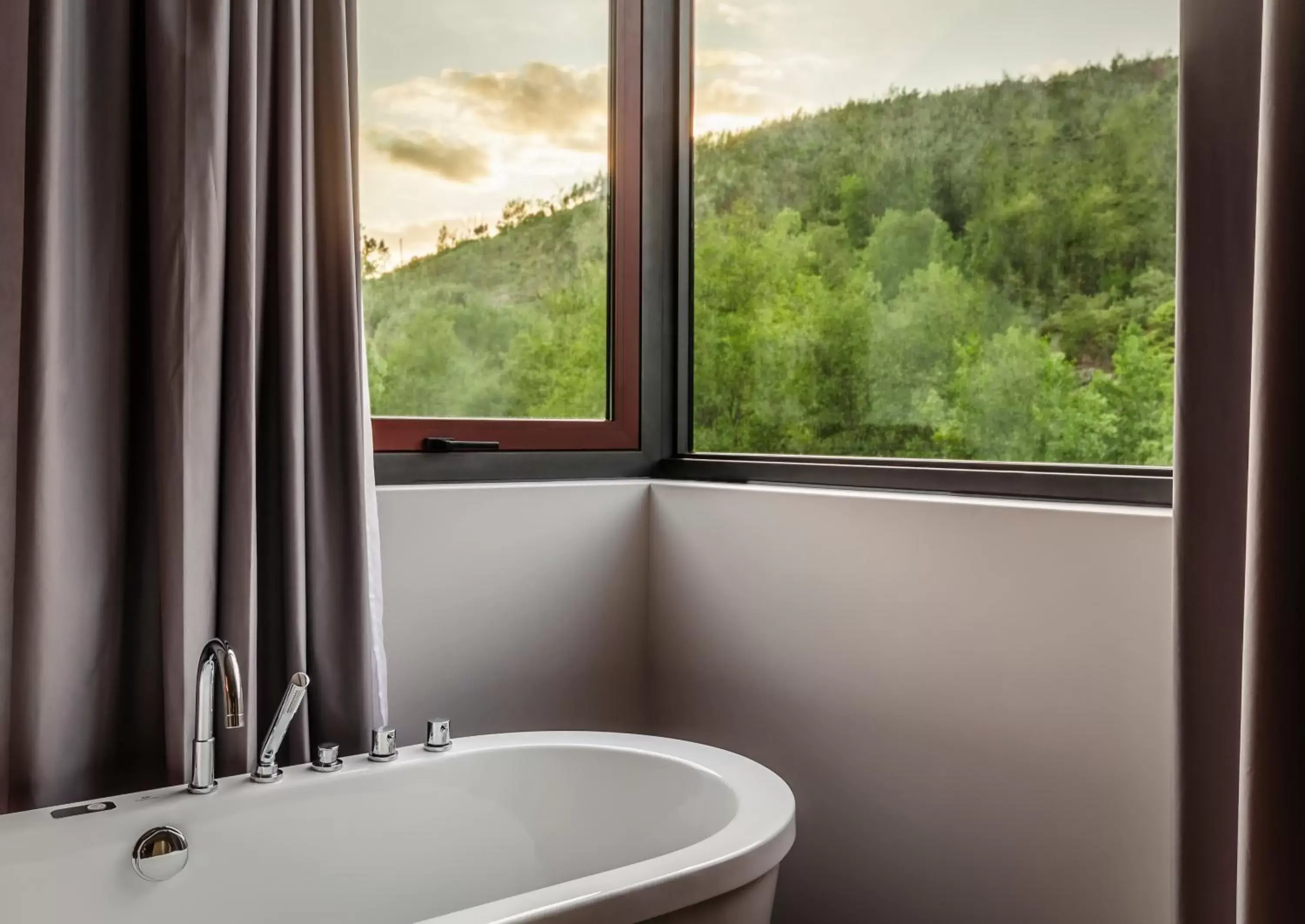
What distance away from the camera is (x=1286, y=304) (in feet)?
3.14

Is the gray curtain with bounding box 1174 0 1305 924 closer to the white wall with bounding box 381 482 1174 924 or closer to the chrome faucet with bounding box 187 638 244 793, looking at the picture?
the white wall with bounding box 381 482 1174 924

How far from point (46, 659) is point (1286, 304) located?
1550 millimetres

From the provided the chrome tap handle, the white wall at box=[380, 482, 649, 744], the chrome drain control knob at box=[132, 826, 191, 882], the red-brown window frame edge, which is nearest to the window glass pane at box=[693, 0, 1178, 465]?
the red-brown window frame edge

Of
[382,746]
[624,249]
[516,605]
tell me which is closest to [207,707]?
[382,746]

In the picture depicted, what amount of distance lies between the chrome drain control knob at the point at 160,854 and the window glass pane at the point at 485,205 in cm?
84

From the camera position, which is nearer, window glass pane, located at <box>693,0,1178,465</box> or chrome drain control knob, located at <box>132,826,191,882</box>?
chrome drain control knob, located at <box>132,826,191,882</box>

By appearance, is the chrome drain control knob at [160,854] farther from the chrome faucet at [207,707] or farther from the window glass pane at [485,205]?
the window glass pane at [485,205]

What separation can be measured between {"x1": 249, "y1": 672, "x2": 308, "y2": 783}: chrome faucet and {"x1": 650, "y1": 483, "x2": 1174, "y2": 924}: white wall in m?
0.82

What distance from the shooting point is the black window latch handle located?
2.01m

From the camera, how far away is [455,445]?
6.66 ft

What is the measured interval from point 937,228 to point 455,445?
0.99 metres

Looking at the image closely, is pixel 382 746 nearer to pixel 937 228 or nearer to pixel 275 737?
pixel 275 737

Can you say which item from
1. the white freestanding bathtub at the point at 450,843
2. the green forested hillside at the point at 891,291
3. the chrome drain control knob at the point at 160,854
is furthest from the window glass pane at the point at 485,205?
the chrome drain control knob at the point at 160,854

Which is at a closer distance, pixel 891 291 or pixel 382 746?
pixel 382 746
